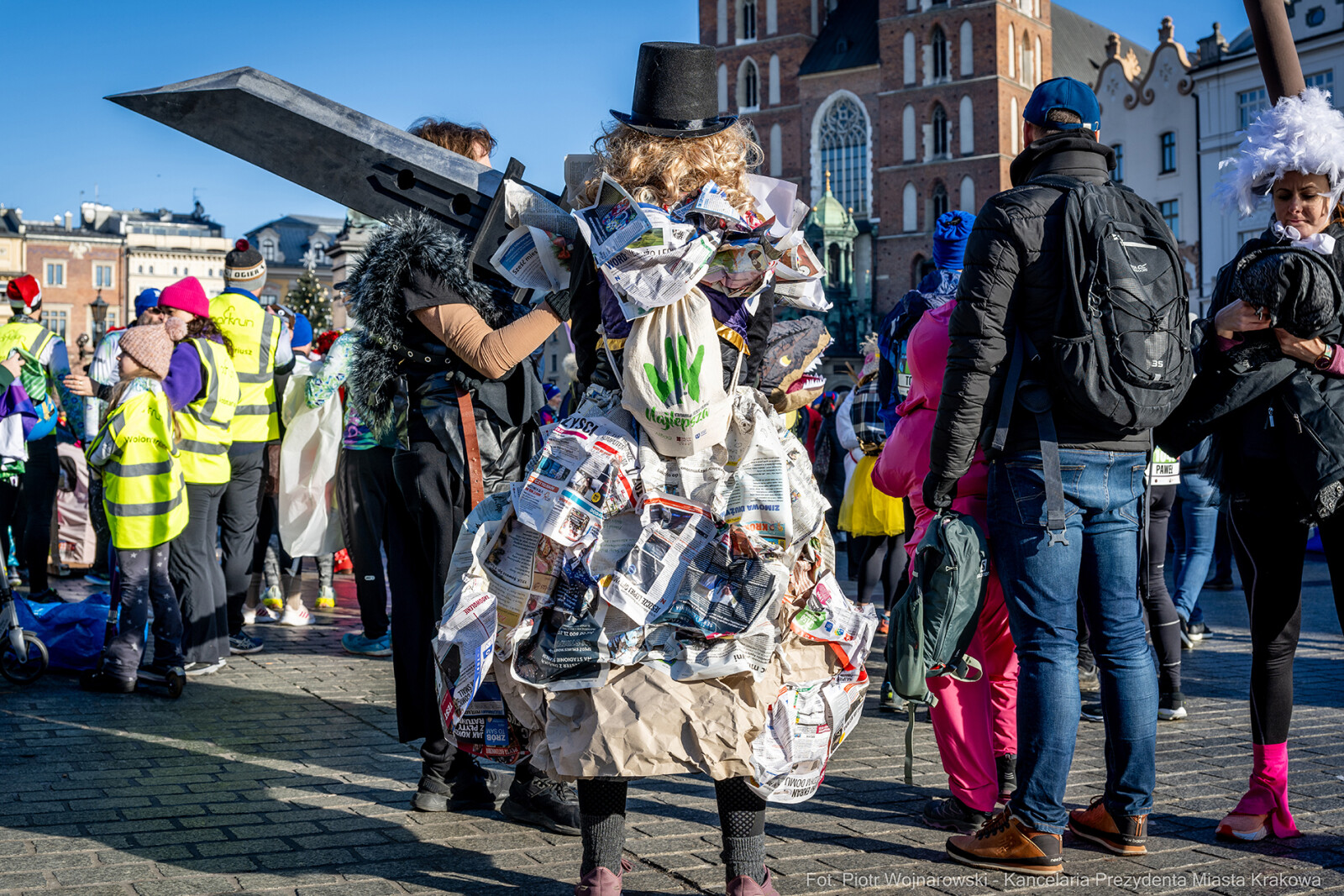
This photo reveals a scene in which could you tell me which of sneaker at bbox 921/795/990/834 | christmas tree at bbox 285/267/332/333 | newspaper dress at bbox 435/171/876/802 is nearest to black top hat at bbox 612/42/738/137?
newspaper dress at bbox 435/171/876/802

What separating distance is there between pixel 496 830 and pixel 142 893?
3.50 ft

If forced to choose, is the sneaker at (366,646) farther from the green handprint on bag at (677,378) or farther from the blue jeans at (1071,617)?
the green handprint on bag at (677,378)

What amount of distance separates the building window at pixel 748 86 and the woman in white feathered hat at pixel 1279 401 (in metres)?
62.5

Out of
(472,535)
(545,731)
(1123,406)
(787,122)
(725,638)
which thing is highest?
(787,122)

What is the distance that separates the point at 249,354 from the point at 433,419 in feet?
11.4

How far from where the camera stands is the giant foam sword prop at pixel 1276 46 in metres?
4.05

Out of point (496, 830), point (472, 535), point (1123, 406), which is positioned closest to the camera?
point (472, 535)

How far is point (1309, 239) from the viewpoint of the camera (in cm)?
388

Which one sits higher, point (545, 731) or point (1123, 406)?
point (1123, 406)

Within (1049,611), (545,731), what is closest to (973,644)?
(1049,611)

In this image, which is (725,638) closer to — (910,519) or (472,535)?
(472,535)

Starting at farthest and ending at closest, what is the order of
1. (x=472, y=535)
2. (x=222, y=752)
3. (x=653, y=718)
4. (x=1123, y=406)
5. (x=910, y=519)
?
(x=910, y=519) < (x=222, y=752) < (x=1123, y=406) < (x=472, y=535) < (x=653, y=718)

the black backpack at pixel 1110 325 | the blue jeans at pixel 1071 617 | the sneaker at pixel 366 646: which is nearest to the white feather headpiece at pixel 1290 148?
the black backpack at pixel 1110 325

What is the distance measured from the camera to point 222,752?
4957 millimetres
